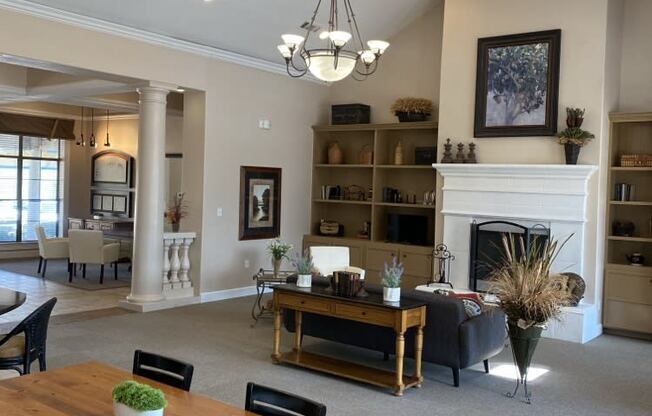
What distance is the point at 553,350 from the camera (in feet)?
21.4

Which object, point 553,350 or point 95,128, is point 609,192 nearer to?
point 553,350

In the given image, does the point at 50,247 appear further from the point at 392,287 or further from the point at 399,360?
the point at 399,360

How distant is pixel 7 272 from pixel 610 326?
9127mm

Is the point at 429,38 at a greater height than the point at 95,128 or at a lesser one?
greater

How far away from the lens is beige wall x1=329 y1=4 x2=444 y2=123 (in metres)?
9.19

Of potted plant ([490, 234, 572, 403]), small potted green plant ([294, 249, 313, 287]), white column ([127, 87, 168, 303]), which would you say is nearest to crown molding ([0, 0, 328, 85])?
white column ([127, 87, 168, 303])

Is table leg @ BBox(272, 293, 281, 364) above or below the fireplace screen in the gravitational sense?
below

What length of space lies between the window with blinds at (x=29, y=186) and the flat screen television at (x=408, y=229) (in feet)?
25.2

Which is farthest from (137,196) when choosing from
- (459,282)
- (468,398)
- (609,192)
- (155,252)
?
(609,192)

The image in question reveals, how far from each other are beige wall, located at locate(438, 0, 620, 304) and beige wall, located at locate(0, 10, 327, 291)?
2.50m

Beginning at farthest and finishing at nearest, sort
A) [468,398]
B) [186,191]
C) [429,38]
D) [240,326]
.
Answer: [429,38] < [186,191] < [240,326] < [468,398]

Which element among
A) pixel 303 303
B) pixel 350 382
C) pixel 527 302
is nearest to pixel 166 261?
pixel 303 303

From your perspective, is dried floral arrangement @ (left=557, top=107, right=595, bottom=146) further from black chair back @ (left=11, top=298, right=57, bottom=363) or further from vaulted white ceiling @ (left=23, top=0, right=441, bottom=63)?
black chair back @ (left=11, top=298, right=57, bottom=363)

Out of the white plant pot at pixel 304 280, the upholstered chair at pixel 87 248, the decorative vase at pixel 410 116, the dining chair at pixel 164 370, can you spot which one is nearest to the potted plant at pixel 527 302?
the white plant pot at pixel 304 280
